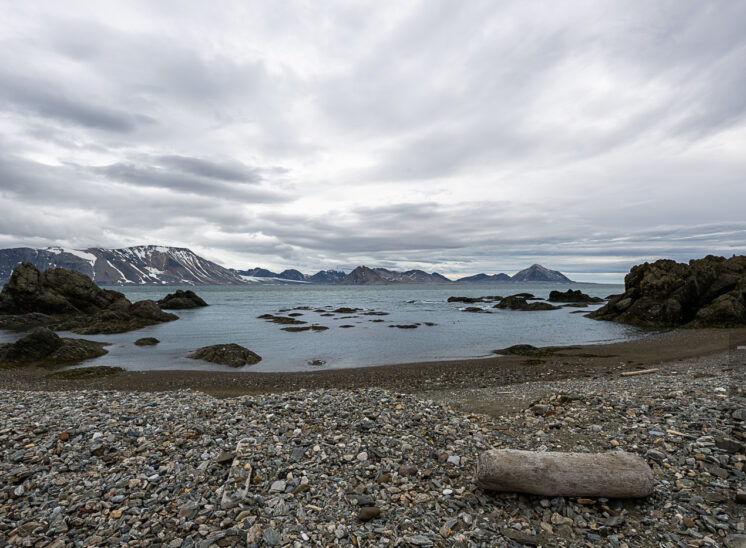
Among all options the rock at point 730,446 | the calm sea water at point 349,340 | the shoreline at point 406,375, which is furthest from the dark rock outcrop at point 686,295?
the rock at point 730,446

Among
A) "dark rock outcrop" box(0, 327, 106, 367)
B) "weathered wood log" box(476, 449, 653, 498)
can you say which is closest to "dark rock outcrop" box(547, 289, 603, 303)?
"dark rock outcrop" box(0, 327, 106, 367)

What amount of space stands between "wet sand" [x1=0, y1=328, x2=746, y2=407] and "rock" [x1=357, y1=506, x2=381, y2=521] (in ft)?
34.0

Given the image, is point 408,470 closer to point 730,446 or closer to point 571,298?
point 730,446

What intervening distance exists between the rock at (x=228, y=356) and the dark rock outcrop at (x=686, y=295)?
4346cm

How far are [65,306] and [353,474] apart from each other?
62.1 metres

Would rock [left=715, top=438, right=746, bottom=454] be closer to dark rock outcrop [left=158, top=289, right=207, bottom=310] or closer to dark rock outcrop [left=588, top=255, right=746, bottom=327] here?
dark rock outcrop [left=588, top=255, right=746, bottom=327]

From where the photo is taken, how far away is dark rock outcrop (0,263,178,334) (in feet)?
144

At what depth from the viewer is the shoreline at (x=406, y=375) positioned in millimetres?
18438

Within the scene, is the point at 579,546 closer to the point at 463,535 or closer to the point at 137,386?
the point at 463,535

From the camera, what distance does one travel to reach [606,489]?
5902 millimetres

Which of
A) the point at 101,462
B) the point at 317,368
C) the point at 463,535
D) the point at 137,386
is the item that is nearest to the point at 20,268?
the point at 137,386

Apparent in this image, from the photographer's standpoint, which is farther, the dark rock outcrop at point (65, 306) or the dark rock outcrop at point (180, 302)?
the dark rock outcrop at point (180, 302)

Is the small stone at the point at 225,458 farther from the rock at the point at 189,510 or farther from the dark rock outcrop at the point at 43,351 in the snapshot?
the dark rock outcrop at the point at 43,351

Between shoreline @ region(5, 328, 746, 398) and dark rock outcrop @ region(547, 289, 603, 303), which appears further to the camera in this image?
dark rock outcrop @ region(547, 289, 603, 303)
